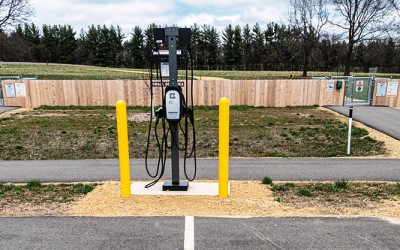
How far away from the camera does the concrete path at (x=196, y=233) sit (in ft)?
12.1

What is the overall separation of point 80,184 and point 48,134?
586 centimetres

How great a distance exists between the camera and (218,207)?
476cm

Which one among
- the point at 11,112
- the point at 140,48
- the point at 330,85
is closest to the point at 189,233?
the point at 11,112

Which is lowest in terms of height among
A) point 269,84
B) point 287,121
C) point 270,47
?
point 287,121

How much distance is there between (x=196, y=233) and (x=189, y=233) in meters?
0.09

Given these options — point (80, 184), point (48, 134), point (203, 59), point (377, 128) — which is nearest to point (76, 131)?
point (48, 134)

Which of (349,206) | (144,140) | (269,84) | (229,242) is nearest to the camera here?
(229,242)

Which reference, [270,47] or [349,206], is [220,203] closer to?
[349,206]

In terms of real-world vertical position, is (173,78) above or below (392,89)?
above

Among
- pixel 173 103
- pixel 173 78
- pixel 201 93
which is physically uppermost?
pixel 173 78

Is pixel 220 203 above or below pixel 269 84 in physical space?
below

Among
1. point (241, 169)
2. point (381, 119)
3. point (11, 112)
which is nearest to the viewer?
point (241, 169)

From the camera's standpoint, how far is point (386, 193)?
530cm

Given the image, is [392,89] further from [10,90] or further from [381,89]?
[10,90]
